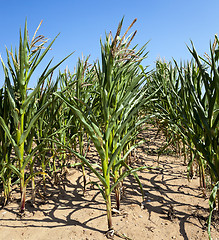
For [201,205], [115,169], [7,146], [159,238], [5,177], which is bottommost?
[159,238]

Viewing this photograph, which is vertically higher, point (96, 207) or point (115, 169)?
point (115, 169)

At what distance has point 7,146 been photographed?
5.16 ft

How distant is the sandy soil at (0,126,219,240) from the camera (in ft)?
4.46

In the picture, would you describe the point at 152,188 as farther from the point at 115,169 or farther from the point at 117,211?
the point at 115,169

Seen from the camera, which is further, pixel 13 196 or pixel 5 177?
pixel 13 196

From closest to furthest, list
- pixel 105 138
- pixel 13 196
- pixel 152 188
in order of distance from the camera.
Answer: pixel 105 138 < pixel 13 196 < pixel 152 188

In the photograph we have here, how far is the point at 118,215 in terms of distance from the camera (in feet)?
5.06

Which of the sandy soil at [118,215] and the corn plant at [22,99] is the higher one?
the corn plant at [22,99]

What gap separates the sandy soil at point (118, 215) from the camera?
1.36 metres

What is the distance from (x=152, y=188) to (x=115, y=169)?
30.1 inches

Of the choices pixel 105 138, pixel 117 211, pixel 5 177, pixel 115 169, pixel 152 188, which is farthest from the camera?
pixel 152 188

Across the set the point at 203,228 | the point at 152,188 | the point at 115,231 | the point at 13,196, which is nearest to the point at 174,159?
the point at 152,188

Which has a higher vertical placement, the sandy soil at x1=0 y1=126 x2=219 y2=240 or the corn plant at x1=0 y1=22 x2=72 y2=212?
the corn plant at x1=0 y1=22 x2=72 y2=212

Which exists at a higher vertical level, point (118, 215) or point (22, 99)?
point (22, 99)
